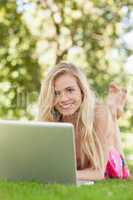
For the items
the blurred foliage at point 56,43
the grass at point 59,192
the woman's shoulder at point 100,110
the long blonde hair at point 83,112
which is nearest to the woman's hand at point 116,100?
the woman's shoulder at point 100,110

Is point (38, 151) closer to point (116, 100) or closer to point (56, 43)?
point (116, 100)

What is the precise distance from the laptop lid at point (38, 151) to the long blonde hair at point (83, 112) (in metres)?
0.42

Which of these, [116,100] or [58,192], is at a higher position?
[116,100]

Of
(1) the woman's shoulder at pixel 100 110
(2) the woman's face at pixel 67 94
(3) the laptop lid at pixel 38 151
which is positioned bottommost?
(3) the laptop lid at pixel 38 151

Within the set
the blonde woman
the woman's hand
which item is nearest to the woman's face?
the blonde woman

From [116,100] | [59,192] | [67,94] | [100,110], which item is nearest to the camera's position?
[59,192]

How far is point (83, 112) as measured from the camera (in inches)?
116

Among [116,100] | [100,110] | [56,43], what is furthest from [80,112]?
[56,43]

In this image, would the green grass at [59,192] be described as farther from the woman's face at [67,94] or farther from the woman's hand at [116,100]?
the woman's hand at [116,100]

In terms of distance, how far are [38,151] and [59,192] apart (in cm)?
24

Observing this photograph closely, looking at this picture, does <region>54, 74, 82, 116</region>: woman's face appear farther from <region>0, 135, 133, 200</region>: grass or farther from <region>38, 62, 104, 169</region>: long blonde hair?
<region>0, 135, 133, 200</region>: grass

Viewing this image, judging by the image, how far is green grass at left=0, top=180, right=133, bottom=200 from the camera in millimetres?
2203

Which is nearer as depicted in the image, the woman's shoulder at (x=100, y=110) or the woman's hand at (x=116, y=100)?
the woman's shoulder at (x=100, y=110)

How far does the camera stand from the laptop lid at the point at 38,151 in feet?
7.84
